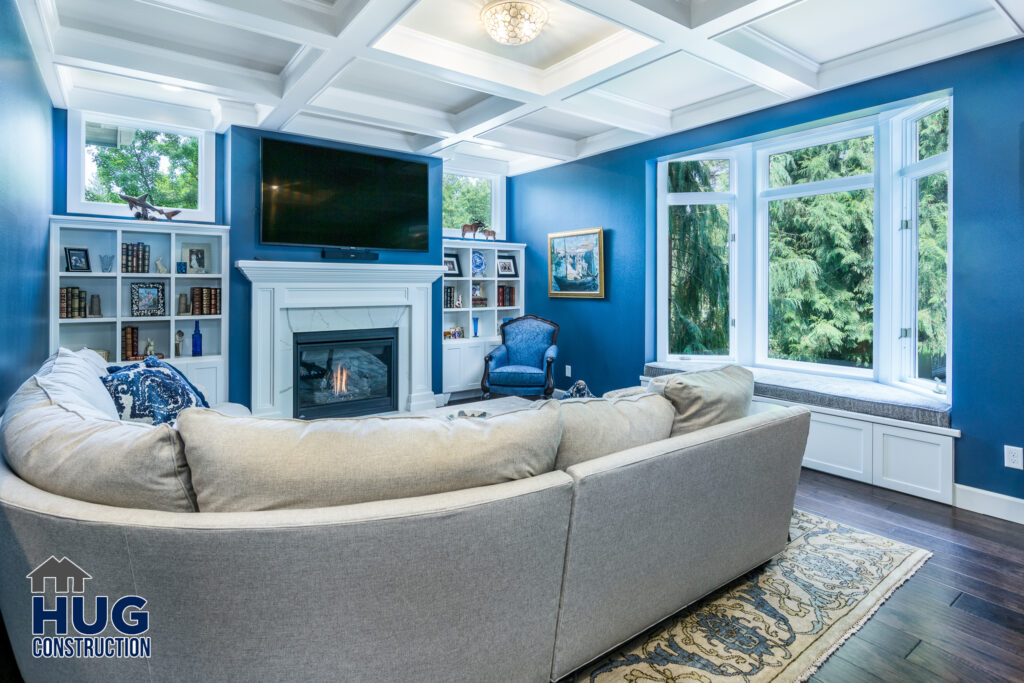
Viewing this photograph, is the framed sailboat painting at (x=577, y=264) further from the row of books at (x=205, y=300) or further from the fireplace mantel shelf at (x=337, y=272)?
the row of books at (x=205, y=300)

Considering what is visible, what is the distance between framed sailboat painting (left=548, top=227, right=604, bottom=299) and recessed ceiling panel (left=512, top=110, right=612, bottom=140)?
91 cm

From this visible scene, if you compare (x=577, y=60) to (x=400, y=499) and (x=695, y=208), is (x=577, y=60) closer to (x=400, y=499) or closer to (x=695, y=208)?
(x=695, y=208)

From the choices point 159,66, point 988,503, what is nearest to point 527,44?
point 159,66

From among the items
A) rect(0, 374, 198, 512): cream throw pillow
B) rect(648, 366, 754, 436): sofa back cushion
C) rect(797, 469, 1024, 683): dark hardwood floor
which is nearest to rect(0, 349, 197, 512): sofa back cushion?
rect(0, 374, 198, 512): cream throw pillow

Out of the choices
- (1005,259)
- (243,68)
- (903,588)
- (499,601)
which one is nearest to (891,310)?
(1005,259)

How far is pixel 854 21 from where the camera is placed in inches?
119

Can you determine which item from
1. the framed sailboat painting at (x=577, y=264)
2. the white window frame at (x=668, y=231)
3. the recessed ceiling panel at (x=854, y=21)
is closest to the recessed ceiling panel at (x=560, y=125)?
the white window frame at (x=668, y=231)

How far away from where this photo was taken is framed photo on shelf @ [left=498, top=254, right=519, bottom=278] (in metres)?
6.30

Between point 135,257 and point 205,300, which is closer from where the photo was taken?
point 135,257

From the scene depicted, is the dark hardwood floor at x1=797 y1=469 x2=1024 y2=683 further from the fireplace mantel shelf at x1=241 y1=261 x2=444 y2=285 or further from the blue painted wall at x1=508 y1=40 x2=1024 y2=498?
the fireplace mantel shelf at x1=241 y1=261 x2=444 y2=285

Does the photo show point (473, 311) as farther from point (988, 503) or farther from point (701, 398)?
point (988, 503)

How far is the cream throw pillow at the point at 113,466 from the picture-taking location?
1176 millimetres

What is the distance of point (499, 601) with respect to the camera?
1371 mm

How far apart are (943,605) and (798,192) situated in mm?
3269
